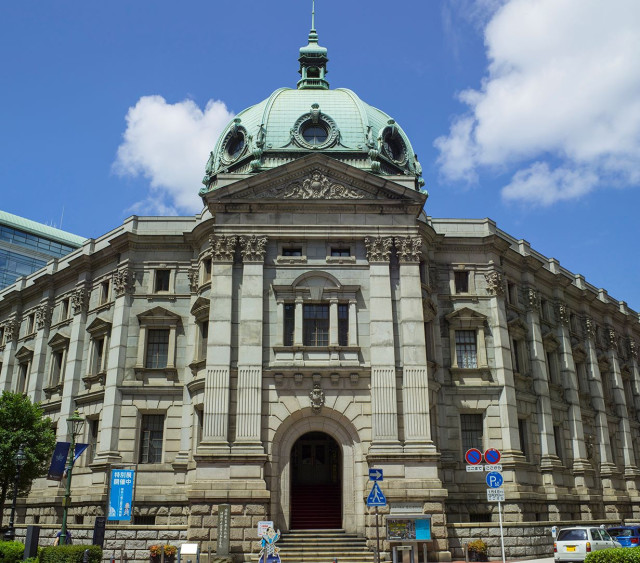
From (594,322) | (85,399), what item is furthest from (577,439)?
(85,399)

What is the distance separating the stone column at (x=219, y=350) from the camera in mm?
34281

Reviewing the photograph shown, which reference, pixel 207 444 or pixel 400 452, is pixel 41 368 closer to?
pixel 207 444

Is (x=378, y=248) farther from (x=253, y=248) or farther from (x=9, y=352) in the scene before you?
(x=9, y=352)

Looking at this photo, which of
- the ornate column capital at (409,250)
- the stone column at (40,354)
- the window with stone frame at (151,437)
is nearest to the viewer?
the ornate column capital at (409,250)

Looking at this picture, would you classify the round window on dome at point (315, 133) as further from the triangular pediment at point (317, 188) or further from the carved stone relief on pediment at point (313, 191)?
the carved stone relief on pediment at point (313, 191)

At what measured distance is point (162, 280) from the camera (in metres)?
43.9

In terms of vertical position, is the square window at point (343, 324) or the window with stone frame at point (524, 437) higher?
the square window at point (343, 324)

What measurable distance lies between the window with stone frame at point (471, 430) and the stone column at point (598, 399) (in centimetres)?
1409

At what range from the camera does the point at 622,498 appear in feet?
160

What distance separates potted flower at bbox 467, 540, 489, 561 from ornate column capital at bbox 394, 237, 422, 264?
48.3ft


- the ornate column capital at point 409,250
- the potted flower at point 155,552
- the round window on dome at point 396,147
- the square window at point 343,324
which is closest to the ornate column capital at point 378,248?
the ornate column capital at point 409,250

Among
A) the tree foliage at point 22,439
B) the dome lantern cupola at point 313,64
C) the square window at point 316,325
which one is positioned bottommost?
the tree foliage at point 22,439

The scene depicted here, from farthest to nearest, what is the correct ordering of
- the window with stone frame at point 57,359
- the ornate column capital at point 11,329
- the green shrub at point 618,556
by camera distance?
the ornate column capital at point 11,329, the window with stone frame at point 57,359, the green shrub at point 618,556

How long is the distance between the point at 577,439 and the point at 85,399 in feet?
107
